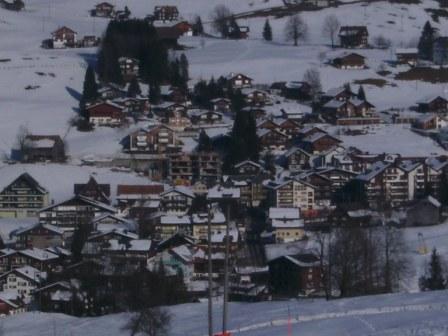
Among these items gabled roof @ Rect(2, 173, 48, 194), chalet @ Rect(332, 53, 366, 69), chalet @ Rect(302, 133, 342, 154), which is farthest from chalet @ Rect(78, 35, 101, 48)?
gabled roof @ Rect(2, 173, 48, 194)

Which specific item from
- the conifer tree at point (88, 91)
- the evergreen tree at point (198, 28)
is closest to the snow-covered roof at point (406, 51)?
the evergreen tree at point (198, 28)

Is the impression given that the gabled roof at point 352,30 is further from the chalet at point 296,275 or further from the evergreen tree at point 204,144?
the chalet at point 296,275

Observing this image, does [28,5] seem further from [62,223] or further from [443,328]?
[443,328]

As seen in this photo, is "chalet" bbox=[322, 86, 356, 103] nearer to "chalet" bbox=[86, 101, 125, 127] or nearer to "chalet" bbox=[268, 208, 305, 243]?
"chalet" bbox=[86, 101, 125, 127]

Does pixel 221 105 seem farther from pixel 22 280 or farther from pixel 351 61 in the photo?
pixel 22 280

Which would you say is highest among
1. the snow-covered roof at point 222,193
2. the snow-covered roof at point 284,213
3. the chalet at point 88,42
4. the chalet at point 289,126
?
the chalet at point 88,42

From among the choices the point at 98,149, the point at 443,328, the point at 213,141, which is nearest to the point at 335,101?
the point at 213,141
